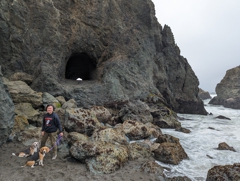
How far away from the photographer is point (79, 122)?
13.0m

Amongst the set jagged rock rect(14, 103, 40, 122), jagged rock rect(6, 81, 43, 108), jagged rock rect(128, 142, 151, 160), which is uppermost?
jagged rock rect(6, 81, 43, 108)

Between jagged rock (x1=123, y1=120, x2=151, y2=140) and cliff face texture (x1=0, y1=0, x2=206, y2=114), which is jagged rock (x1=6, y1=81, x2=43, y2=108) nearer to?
cliff face texture (x1=0, y1=0, x2=206, y2=114)

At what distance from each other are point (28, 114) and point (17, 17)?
13.6 m

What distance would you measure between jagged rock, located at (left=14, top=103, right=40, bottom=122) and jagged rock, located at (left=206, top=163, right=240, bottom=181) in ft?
38.7

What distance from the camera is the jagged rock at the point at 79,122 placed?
42.2ft

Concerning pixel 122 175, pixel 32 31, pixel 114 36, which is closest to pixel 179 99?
pixel 114 36

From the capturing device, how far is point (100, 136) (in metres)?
11.8

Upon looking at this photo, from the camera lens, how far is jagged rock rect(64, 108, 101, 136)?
12.9m

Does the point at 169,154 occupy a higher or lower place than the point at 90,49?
lower

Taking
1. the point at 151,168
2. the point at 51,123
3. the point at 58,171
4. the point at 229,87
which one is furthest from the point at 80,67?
the point at 229,87

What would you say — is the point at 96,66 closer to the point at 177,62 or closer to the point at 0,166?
the point at 177,62

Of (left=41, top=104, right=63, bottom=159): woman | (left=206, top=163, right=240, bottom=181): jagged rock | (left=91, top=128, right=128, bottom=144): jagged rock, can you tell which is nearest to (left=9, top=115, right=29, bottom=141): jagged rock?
(left=41, top=104, right=63, bottom=159): woman

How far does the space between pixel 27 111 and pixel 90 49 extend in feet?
52.3

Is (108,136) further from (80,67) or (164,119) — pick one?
(80,67)
